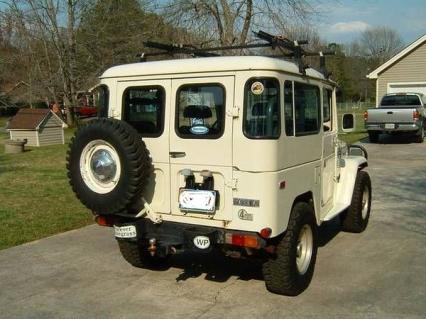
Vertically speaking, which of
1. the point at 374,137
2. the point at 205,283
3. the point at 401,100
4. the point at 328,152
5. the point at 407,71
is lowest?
the point at 205,283

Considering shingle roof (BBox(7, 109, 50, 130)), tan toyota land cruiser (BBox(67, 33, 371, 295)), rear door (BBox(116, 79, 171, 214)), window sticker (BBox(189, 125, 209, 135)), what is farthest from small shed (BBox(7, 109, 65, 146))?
window sticker (BBox(189, 125, 209, 135))

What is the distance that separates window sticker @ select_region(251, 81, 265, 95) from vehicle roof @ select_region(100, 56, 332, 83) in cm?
13

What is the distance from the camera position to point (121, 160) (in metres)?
4.45

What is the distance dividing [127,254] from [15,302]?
123cm

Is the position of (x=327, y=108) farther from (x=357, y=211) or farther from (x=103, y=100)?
(x=103, y=100)

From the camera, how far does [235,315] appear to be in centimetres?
434

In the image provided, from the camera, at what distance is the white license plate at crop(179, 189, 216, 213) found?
14.7 feet

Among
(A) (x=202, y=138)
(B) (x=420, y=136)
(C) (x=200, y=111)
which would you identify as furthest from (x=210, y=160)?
(B) (x=420, y=136)

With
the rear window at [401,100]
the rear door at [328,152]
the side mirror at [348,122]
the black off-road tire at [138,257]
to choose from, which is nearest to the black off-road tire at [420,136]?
the rear window at [401,100]

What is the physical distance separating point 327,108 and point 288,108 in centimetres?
154

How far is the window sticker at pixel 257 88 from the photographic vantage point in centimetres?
427

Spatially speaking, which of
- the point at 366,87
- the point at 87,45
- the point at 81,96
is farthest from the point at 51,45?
the point at 366,87

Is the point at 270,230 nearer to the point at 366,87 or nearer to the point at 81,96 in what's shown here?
the point at 81,96

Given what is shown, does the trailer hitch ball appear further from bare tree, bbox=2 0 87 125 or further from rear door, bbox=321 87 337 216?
bare tree, bbox=2 0 87 125
